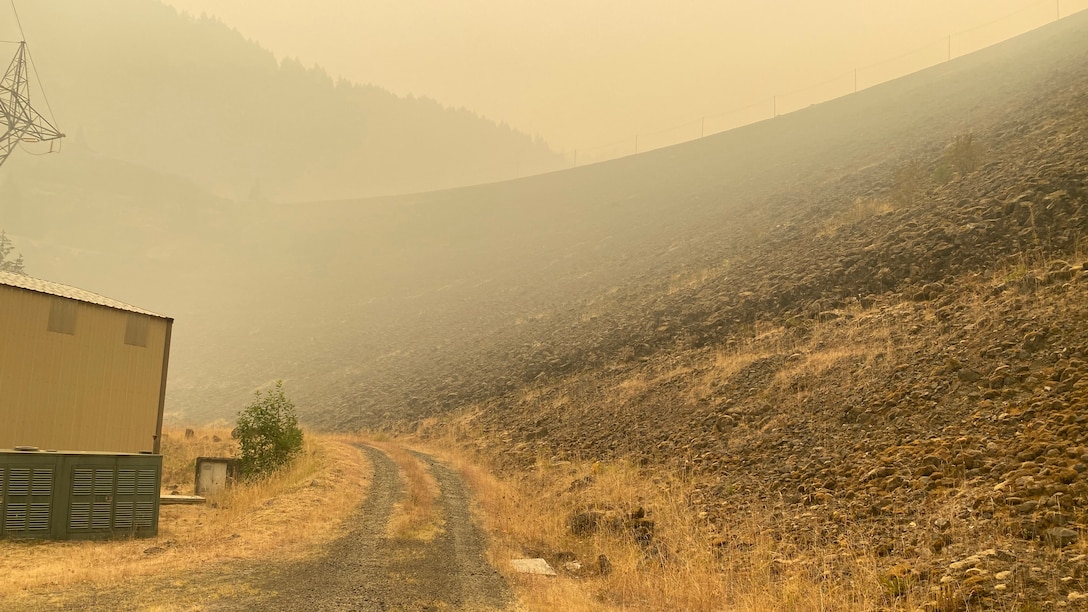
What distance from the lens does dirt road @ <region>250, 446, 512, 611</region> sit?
879 centimetres

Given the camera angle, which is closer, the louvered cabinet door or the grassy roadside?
the grassy roadside

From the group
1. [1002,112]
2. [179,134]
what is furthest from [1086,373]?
[179,134]

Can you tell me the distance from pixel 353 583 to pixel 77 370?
12584mm

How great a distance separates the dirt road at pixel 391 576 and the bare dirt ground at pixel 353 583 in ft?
0.05

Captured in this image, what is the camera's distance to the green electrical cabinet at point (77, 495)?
12359 millimetres

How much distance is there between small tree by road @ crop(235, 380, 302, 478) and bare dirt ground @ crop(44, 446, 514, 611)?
29.0 feet

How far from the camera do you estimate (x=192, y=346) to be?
73.9 meters

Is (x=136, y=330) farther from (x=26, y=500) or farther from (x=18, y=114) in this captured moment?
(x=18, y=114)

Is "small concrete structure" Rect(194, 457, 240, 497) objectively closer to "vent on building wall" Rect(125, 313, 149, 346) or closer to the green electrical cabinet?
"vent on building wall" Rect(125, 313, 149, 346)

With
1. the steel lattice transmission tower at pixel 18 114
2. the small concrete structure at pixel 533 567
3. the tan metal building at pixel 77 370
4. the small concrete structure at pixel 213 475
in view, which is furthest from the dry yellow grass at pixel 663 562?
the steel lattice transmission tower at pixel 18 114

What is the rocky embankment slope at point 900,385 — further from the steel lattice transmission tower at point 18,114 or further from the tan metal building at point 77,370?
the steel lattice transmission tower at point 18,114

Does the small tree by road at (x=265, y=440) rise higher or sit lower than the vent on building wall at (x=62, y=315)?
lower

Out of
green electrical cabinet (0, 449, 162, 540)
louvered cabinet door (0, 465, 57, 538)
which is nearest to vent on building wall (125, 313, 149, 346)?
green electrical cabinet (0, 449, 162, 540)

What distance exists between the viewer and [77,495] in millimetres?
12945
